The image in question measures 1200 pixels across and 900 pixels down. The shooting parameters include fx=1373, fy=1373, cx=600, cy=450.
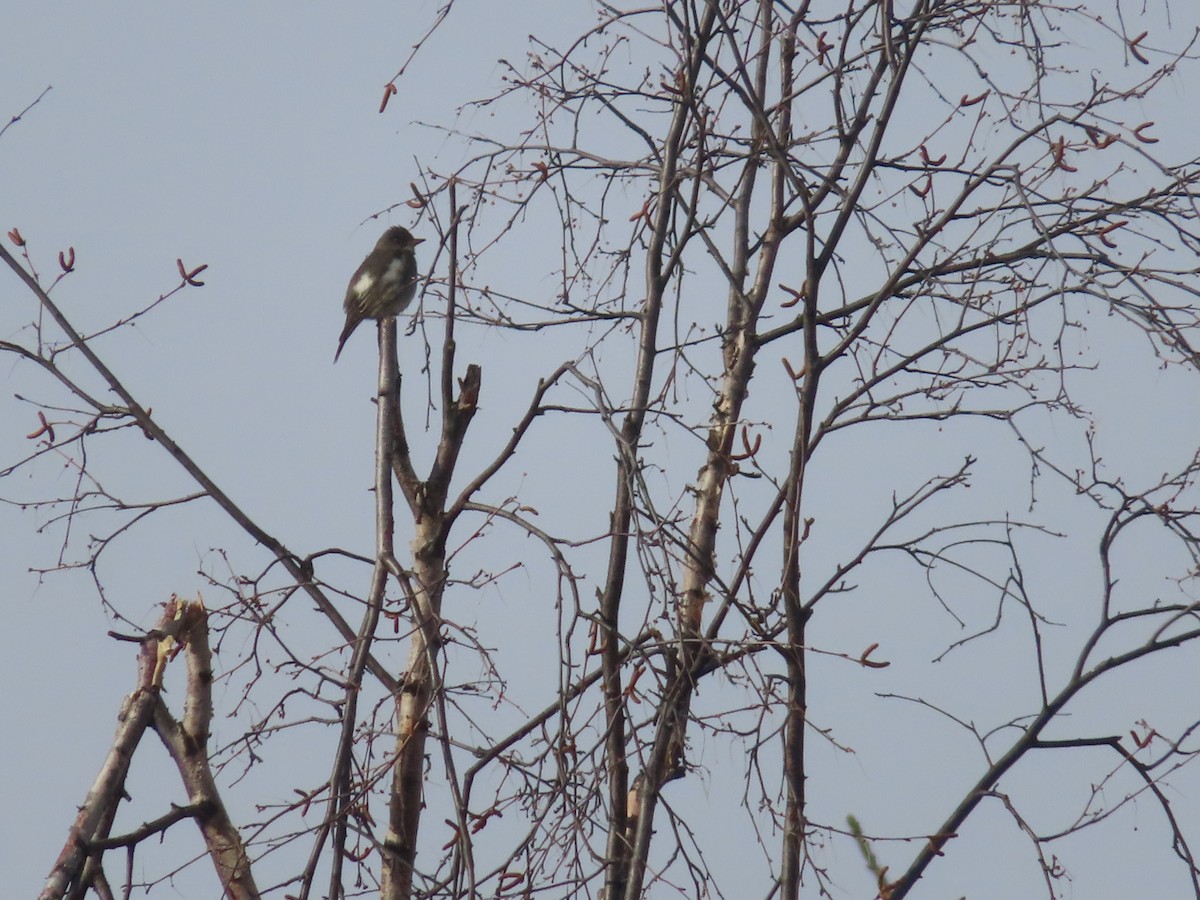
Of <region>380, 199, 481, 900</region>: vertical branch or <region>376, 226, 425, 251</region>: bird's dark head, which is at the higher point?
<region>376, 226, 425, 251</region>: bird's dark head

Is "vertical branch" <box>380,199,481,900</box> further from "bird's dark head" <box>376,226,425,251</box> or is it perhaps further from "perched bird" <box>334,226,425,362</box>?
"bird's dark head" <box>376,226,425,251</box>

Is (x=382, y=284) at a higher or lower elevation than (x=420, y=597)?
higher

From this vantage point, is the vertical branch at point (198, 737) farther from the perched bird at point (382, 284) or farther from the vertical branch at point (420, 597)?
the perched bird at point (382, 284)

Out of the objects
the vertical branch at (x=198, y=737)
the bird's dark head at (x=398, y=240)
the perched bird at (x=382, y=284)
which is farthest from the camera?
the bird's dark head at (x=398, y=240)

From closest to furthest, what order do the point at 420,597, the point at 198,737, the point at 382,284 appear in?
the point at 420,597 → the point at 198,737 → the point at 382,284

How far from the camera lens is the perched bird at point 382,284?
305 inches

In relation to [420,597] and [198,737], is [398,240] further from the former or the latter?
[420,597]

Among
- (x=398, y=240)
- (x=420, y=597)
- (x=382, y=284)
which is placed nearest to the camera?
(x=420, y=597)

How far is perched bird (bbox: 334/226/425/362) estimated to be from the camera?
25.4 feet

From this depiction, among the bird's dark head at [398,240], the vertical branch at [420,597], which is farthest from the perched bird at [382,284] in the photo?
the vertical branch at [420,597]

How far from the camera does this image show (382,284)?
25.9 ft

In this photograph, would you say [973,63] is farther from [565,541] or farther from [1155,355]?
[565,541]

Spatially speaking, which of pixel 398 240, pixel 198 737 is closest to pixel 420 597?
pixel 198 737

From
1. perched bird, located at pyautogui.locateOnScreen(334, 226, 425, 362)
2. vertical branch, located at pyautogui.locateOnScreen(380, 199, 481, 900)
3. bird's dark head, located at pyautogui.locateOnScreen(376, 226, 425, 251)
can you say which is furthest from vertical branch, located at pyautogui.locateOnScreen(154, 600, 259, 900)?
bird's dark head, located at pyautogui.locateOnScreen(376, 226, 425, 251)
